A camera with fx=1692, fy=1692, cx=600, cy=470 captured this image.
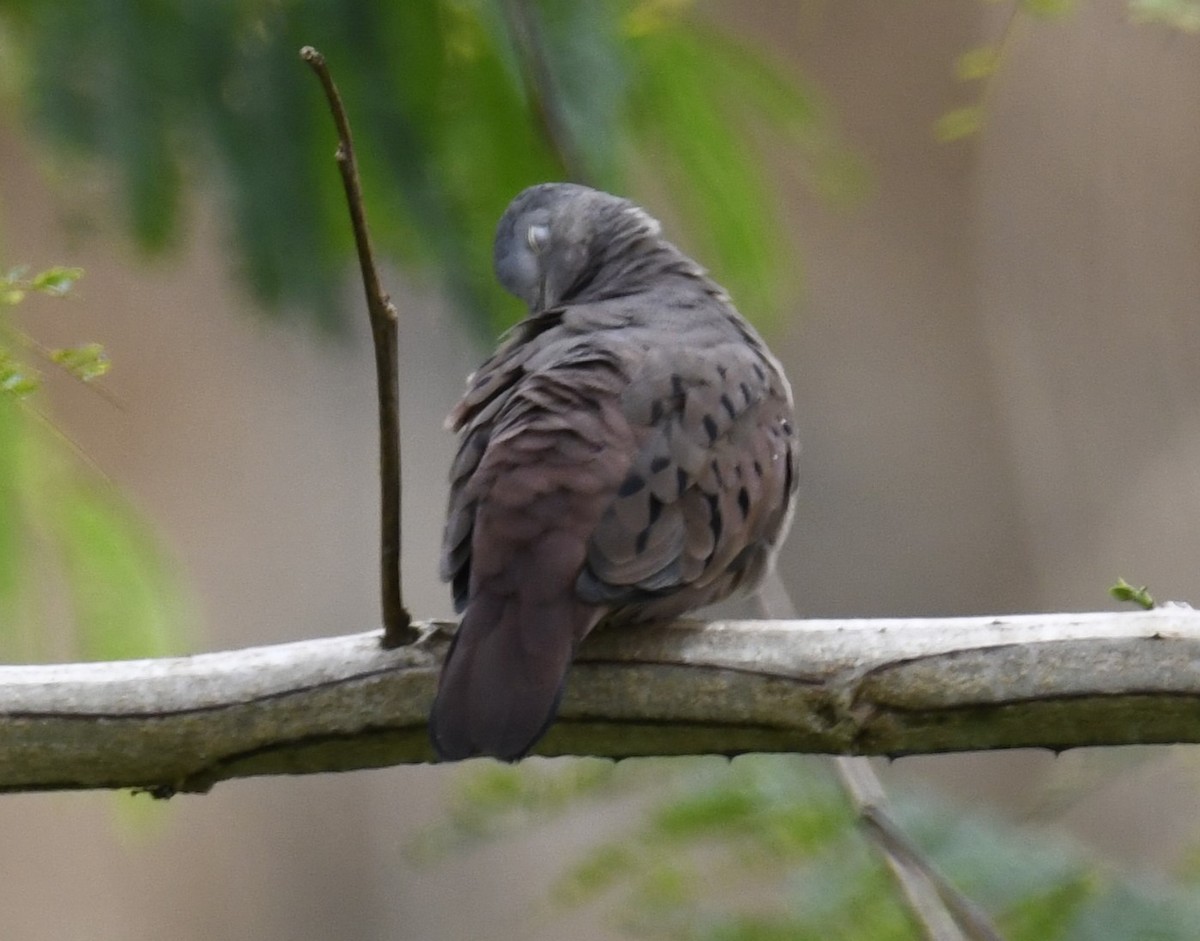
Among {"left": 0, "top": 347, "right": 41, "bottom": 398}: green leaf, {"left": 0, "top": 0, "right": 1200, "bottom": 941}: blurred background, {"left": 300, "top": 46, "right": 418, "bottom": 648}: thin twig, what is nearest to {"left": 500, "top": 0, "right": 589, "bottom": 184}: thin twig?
{"left": 300, "top": 46, "right": 418, "bottom": 648}: thin twig

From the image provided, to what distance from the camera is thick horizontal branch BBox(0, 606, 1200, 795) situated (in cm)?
164

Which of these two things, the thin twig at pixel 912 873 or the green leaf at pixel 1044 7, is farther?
the green leaf at pixel 1044 7

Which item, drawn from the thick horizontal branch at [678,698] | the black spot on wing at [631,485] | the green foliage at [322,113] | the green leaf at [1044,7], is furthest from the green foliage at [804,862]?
the green leaf at [1044,7]

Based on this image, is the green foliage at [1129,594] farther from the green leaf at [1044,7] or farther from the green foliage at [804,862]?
the green leaf at [1044,7]

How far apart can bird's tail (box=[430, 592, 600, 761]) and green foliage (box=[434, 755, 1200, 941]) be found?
0.49 metres

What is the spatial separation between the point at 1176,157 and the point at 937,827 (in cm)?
421

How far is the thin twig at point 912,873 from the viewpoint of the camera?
156 cm

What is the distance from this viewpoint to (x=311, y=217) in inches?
96.3

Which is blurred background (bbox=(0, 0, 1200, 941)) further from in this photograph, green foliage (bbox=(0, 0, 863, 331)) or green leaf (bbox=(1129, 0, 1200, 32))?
green leaf (bbox=(1129, 0, 1200, 32))

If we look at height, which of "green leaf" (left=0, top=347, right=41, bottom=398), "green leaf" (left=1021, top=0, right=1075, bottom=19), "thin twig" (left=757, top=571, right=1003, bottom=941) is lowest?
"thin twig" (left=757, top=571, right=1003, bottom=941)

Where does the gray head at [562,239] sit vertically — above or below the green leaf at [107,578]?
above

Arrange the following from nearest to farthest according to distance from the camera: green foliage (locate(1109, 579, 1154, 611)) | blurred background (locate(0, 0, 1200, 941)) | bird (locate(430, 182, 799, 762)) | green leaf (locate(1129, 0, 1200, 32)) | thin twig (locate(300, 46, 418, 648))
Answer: thin twig (locate(300, 46, 418, 648)), green foliage (locate(1109, 579, 1154, 611)), bird (locate(430, 182, 799, 762)), green leaf (locate(1129, 0, 1200, 32)), blurred background (locate(0, 0, 1200, 941))

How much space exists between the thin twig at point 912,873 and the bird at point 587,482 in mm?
154

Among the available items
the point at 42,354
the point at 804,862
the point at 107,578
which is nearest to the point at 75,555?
the point at 107,578
